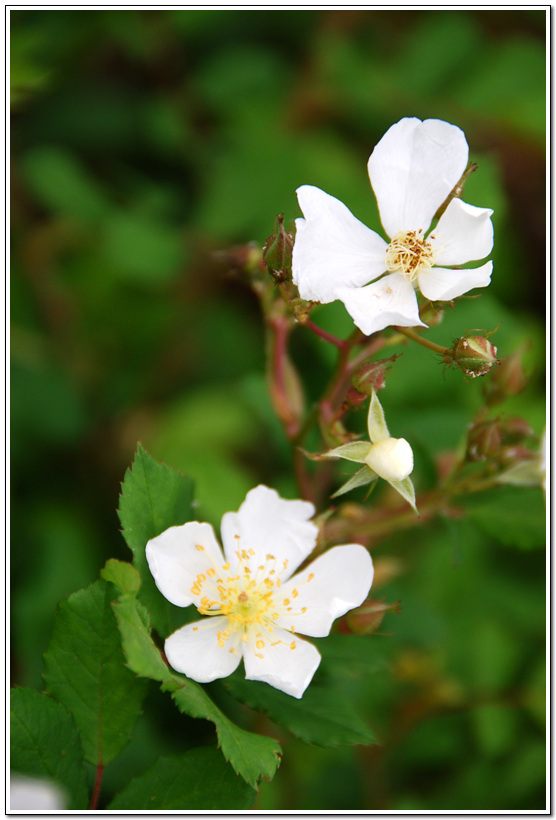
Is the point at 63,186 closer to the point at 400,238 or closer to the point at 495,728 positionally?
the point at 400,238

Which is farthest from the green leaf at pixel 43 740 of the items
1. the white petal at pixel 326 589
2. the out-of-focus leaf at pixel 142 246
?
the out-of-focus leaf at pixel 142 246

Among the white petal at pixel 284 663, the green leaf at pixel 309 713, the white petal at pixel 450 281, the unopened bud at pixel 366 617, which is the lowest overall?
the green leaf at pixel 309 713

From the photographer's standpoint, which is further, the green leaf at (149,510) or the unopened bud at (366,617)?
the unopened bud at (366,617)

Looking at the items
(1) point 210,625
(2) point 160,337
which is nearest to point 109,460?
(2) point 160,337

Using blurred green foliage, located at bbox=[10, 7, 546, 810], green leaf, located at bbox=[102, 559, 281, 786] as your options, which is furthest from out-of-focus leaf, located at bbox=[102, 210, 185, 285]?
green leaf, located at bbox=[102, 559, 281, 786]

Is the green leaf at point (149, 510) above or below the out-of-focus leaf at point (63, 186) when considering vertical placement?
below

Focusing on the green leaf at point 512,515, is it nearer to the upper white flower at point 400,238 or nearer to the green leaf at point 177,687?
the upper white flower at point 400,238
